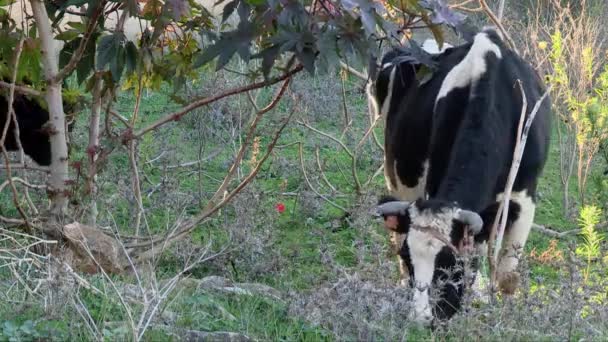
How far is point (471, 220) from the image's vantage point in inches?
217

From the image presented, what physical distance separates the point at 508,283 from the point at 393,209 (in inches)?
28.9

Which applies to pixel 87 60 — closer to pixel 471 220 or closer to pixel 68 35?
pixel 68 35

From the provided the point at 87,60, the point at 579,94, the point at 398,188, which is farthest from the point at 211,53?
the point at 579,94

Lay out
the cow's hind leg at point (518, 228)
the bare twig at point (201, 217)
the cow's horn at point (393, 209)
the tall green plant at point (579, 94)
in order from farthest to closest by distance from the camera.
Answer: the tall green plant at point (579, 94) → the cow's hind leg at point (518, 228) → the bare twig at point (201, 217) → the cow's horn at point (393, 209)

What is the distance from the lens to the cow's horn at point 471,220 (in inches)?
217

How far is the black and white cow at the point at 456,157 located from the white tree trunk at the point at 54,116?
182 cm

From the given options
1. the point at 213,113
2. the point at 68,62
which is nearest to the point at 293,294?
the point at 68,62

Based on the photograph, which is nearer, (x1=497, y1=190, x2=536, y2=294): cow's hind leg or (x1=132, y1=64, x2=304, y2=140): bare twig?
(x1=132, y1=64, x2=304, y2=140): bare twig

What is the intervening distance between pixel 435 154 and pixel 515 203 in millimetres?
576

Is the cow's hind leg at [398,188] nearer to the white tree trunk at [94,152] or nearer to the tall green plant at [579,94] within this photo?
the tall green plant at [579,94]

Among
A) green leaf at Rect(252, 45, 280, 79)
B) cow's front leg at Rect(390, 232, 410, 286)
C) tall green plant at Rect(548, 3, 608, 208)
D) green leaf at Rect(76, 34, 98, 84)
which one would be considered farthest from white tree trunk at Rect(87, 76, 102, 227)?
tall green plant at Rect(548, 3, 608, 208)

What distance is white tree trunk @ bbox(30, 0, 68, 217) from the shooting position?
19.2 feet

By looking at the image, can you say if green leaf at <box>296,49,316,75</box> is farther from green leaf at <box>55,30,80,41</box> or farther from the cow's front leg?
green leaf at <box>55,30,80,41</box>

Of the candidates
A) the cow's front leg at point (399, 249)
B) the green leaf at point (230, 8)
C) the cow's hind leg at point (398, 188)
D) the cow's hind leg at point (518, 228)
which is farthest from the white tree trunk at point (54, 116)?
the cow's hind leg at point (518, 228)
